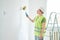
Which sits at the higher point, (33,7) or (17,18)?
(33,7)

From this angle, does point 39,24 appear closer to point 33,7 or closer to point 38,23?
point 38,23

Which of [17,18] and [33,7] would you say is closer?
[33,7]

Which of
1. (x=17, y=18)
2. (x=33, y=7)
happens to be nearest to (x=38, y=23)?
(x=33, y=7)

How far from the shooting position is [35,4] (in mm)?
2244

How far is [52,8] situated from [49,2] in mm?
113

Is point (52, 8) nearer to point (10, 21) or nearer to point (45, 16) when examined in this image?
point (45, 16)

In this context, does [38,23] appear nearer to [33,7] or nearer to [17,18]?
[33,7]

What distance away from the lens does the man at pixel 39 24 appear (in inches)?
88.6

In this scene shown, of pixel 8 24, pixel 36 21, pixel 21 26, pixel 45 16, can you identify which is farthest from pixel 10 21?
pixel 45 16

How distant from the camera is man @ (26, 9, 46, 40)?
2250 millimetres

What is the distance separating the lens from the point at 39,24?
2.25 meters

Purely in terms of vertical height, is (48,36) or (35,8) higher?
(35,8)

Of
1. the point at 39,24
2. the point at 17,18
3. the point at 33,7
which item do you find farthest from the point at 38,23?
the point at 17,18

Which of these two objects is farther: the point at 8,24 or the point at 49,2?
the point at 8,24
